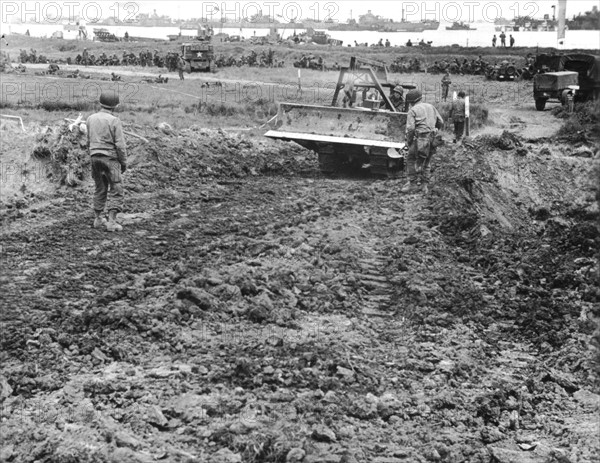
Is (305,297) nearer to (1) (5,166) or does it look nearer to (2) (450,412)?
(2) (450,412)

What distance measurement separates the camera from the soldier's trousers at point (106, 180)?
32.4 feet

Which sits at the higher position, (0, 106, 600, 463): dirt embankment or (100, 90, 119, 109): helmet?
(100, 90, 119, 109): helmet

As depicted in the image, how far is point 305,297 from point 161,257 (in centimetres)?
201

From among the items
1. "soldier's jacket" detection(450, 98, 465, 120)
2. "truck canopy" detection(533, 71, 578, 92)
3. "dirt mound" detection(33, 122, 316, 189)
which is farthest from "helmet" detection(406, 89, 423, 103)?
"truck canopy" detection(533, 71, 578, 92)

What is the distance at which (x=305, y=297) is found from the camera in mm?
7676

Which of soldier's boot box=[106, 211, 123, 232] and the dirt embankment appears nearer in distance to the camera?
the dirt embankment

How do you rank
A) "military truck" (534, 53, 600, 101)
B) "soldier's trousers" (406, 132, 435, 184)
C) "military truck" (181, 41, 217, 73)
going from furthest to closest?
"military truck" (181, 41, 217, 73) → "military truck" (534, 53, 600, 101) → "soldier's trousers" (406, 132, 435, 184)

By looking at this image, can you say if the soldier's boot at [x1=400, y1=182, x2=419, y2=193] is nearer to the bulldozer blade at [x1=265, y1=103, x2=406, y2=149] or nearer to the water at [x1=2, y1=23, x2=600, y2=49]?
the bulldozer blade at [x1=265, y1=103, x2=406, y2=149]

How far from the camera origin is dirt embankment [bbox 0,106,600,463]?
509cm

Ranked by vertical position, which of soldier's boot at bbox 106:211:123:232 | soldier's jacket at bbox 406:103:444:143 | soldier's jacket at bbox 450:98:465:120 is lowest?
soldier's boot at bbox 106:211:123:232

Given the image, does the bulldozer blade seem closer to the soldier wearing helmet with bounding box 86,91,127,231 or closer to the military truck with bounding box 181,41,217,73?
the soldier wearing helmet with bounding box 86,91,127,231

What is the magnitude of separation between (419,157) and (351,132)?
1.73 metres

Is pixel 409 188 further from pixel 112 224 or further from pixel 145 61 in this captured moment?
pixel 145 61

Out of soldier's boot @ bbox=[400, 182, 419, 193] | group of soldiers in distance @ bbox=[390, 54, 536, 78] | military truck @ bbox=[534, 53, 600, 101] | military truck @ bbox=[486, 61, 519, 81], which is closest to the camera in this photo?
soldier's boot @ bbox=[400, 182, 419, 193]
